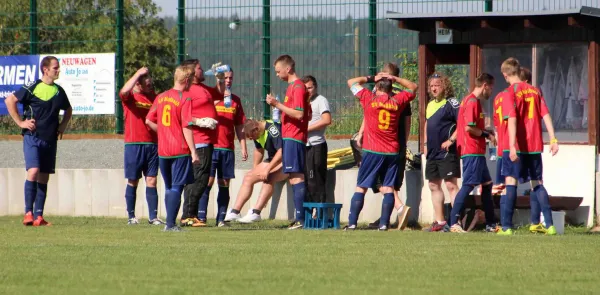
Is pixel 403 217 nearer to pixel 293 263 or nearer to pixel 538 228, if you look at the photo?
pixel 538 228

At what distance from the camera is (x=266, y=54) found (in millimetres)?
18422

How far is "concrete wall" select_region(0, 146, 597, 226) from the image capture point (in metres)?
14.6

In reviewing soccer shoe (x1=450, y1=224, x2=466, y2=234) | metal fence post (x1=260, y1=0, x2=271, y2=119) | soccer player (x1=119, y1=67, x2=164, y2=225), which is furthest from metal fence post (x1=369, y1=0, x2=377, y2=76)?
soccer shoe (x1=450, y1=224, x2=466, y2=234)

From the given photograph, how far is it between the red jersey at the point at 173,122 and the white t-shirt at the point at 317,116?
2.27m

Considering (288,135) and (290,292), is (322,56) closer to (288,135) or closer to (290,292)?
(288,135)

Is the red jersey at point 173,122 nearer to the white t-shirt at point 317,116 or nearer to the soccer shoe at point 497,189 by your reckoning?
the white t-shirt at point 317,116

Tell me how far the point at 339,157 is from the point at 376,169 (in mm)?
3021

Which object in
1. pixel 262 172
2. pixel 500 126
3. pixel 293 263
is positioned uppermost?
pixel 500 126

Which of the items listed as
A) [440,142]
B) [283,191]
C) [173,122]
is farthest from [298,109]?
[283,191]

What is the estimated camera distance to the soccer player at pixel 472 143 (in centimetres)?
1321

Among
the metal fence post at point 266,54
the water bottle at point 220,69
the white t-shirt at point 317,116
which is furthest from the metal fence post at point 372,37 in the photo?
the water bottle at point 220,69

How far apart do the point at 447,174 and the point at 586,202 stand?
6.70 feet

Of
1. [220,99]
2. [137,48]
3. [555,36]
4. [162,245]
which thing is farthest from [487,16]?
[137,48]

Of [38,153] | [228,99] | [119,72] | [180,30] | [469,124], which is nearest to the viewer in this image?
[469,124]
